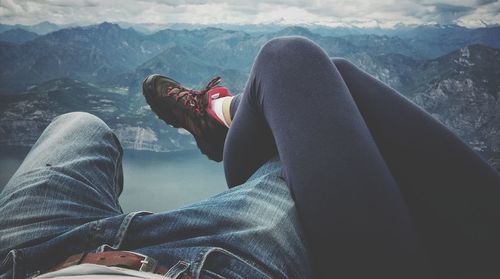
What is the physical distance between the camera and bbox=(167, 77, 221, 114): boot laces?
1022 millimetres

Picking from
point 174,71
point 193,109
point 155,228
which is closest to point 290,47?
point 155,228

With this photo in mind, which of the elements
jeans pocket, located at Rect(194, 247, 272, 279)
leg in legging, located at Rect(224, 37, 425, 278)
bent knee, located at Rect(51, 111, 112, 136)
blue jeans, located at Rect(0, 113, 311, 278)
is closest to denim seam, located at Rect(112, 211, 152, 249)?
blue jeans, located at Rect(0, 113, 311, 278)

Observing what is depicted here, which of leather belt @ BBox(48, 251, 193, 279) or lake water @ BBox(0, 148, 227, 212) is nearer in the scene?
leather belt @ BBox(48, 251, 193, 279)

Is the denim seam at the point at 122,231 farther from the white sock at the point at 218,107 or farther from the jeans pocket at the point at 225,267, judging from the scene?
the white sock at the point at 218,107

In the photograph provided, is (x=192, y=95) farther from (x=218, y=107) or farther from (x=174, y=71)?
(x=174, y=71)

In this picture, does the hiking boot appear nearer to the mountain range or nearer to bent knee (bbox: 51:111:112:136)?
bent knee (bbox: 51:111:112:136)

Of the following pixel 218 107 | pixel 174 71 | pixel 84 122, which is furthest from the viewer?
pixel 174 71

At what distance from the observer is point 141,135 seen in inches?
2076

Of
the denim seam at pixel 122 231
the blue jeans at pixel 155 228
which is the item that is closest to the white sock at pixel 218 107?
the blue jeans at pixel 155 228

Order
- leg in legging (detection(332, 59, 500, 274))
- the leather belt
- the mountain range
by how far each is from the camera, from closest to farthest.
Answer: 1. the leather belt
2. leg in legging (detection(332, 59, 500, 274))
3. the mountain range

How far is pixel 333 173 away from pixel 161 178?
4547 centimetres

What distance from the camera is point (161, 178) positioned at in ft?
143

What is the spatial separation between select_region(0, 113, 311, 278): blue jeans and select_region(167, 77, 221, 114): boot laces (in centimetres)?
54

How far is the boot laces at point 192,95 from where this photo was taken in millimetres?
1022
